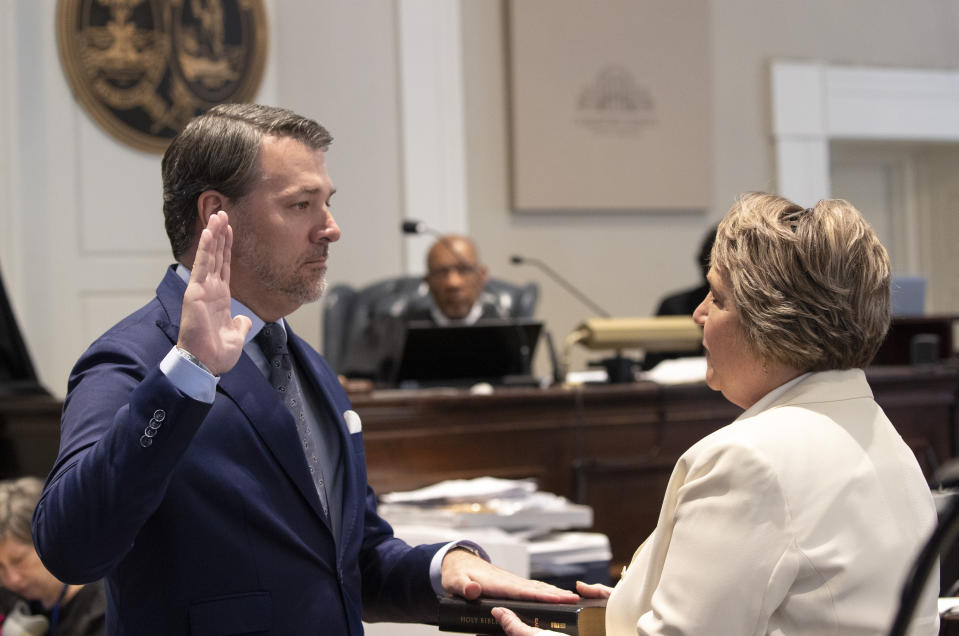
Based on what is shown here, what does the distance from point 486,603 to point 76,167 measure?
4.48 m

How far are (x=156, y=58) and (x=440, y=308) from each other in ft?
6.40

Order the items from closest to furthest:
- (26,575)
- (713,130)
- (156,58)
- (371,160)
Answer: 1. (26,575)
2. (156,58)
3. (371,160)
4. (713,130)

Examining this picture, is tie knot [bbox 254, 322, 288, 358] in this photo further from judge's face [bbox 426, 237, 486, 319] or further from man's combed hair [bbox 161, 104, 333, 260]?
judge's face [bbox 426, 237, 486, 319]

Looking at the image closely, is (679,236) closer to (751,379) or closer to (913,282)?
(913,282)

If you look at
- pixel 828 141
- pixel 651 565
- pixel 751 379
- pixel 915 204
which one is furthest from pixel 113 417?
pixel 915 204

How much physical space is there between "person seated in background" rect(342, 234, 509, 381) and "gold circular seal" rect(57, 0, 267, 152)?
59.0 inches

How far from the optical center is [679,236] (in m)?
6.81

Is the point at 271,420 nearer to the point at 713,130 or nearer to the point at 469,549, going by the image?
the point at 469,549

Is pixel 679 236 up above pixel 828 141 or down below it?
below

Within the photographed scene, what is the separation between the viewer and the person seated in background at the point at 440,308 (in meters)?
4.76

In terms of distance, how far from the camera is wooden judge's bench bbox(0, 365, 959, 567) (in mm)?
3078

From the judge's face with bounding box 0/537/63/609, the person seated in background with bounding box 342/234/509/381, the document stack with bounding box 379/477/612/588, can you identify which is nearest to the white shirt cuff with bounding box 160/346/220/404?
the document stack with bounding box 379/477/612/588

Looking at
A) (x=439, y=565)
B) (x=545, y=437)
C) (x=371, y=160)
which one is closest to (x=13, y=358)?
(x=545, y=437)

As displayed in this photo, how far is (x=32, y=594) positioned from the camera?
2.53 meters
